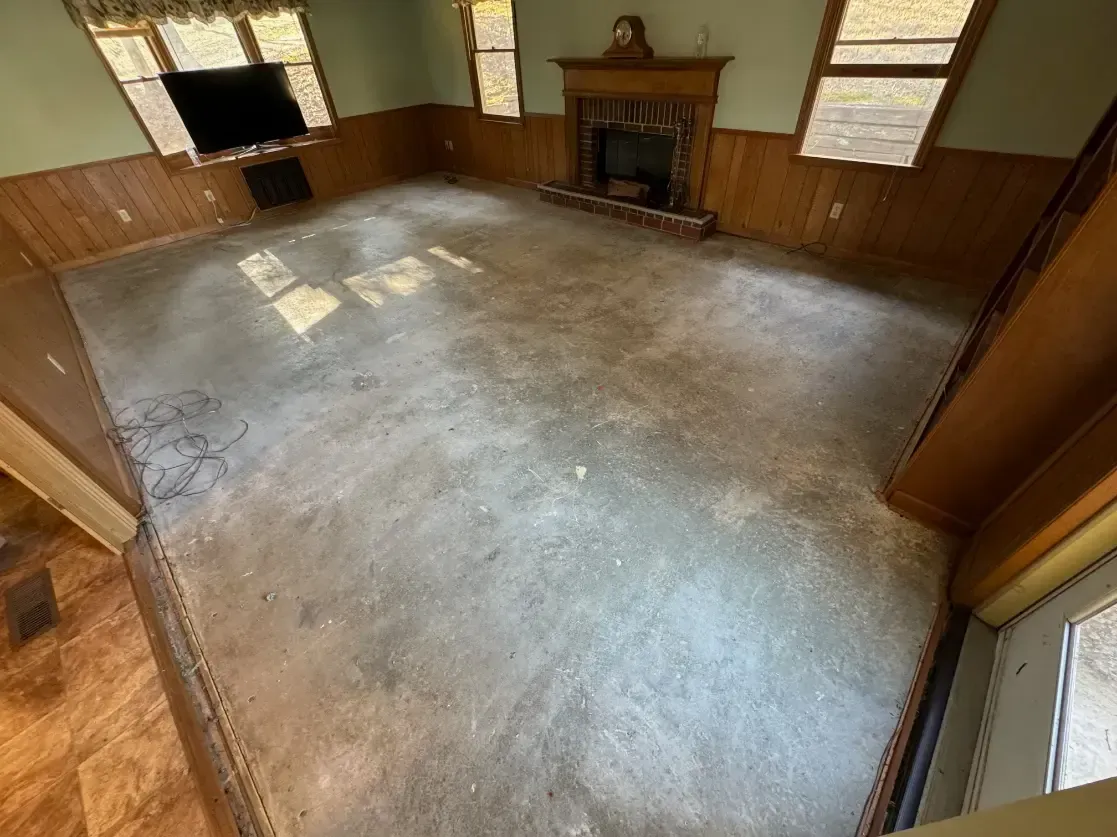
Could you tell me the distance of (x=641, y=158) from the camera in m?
4.71

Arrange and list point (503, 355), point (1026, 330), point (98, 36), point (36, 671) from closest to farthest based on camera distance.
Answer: point (1026, 330)
point (36, 671)
point (503, 355)
point (98, 36)

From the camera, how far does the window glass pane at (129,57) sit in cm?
394

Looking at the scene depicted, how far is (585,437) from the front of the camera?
→ 2346mm

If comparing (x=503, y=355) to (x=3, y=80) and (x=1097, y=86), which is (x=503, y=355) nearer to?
(x=1097, y=86)

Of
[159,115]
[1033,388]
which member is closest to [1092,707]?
[1033,388]

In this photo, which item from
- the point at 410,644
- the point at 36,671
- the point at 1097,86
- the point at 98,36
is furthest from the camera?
the point at 98,36

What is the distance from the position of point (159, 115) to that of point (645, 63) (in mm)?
4620

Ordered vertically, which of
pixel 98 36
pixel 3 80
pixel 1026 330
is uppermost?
pixel 98 36

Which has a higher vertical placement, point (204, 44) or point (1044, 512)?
point (204, 44)

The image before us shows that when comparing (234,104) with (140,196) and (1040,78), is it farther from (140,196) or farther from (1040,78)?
(1040,78)

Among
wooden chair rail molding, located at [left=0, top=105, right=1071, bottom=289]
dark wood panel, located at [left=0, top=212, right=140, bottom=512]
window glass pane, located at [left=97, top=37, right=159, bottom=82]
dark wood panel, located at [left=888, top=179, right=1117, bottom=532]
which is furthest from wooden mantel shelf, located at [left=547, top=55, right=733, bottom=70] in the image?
dark wood panel, located at [left=0, top=212, right=140, bottom=512]

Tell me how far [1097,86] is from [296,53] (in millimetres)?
6685

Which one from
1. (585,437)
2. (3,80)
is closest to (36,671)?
(585,437)

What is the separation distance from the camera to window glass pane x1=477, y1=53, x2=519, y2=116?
5219 millimetres
